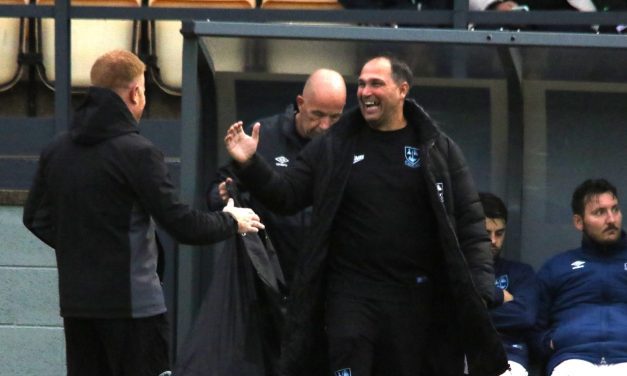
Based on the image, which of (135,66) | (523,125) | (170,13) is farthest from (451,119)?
(135,66)

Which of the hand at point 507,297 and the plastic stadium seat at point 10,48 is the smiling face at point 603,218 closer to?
the hand at point 507,297

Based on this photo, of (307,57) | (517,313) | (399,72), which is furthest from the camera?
(307,57)

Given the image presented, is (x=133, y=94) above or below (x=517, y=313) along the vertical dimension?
above

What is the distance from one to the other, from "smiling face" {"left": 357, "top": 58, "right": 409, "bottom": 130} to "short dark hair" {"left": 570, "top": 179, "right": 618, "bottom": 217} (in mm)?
1453

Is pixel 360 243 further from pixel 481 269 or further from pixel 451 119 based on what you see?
pixel 451 119

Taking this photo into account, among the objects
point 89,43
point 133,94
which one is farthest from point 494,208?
point 89,43

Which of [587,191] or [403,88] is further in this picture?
[587,191]

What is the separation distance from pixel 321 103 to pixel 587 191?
4.71ft

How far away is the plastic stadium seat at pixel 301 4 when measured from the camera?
798 cm

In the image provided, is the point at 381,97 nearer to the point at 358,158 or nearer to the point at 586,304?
the point at 358,158

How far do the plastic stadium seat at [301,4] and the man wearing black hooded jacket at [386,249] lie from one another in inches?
79.1

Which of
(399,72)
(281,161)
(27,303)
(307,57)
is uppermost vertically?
(307,57)

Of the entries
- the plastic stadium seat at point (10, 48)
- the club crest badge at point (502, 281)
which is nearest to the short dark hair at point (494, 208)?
the club crest badge at point (502, 281)

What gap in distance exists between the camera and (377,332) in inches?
229
